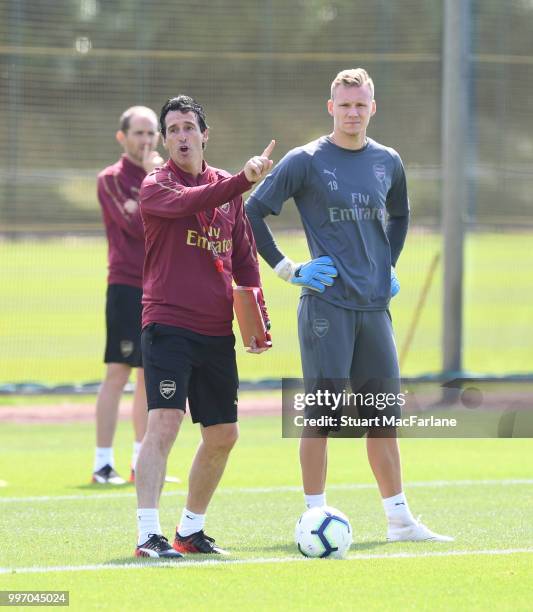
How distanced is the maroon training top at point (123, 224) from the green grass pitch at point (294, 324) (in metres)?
6.35

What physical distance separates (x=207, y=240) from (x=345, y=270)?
2.73ft

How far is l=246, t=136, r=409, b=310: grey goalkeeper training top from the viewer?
757 centimetres

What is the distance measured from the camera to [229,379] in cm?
725

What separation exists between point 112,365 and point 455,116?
21.5 ft

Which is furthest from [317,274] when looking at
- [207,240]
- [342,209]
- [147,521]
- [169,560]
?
[169,560]

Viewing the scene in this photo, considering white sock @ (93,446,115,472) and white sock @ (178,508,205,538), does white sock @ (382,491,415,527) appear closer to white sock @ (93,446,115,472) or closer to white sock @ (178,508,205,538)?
white sock @ (178,508,205,538)

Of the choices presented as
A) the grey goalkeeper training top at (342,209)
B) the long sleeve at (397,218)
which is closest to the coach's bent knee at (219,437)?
the grey goalkeeper training top at (342,209)

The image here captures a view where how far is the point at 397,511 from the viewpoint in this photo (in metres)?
7.61

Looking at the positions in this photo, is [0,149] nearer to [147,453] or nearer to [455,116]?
[455,116]

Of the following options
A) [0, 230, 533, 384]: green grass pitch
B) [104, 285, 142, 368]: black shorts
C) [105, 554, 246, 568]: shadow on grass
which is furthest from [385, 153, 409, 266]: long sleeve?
[0, 230, 533, 384]: green grass pitch

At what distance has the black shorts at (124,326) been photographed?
33.8ft

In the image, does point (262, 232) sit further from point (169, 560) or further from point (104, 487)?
point (104, 487)

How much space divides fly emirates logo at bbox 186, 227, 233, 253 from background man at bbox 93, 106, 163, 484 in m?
3.04

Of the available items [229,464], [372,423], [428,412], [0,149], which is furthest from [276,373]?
[372,423]
